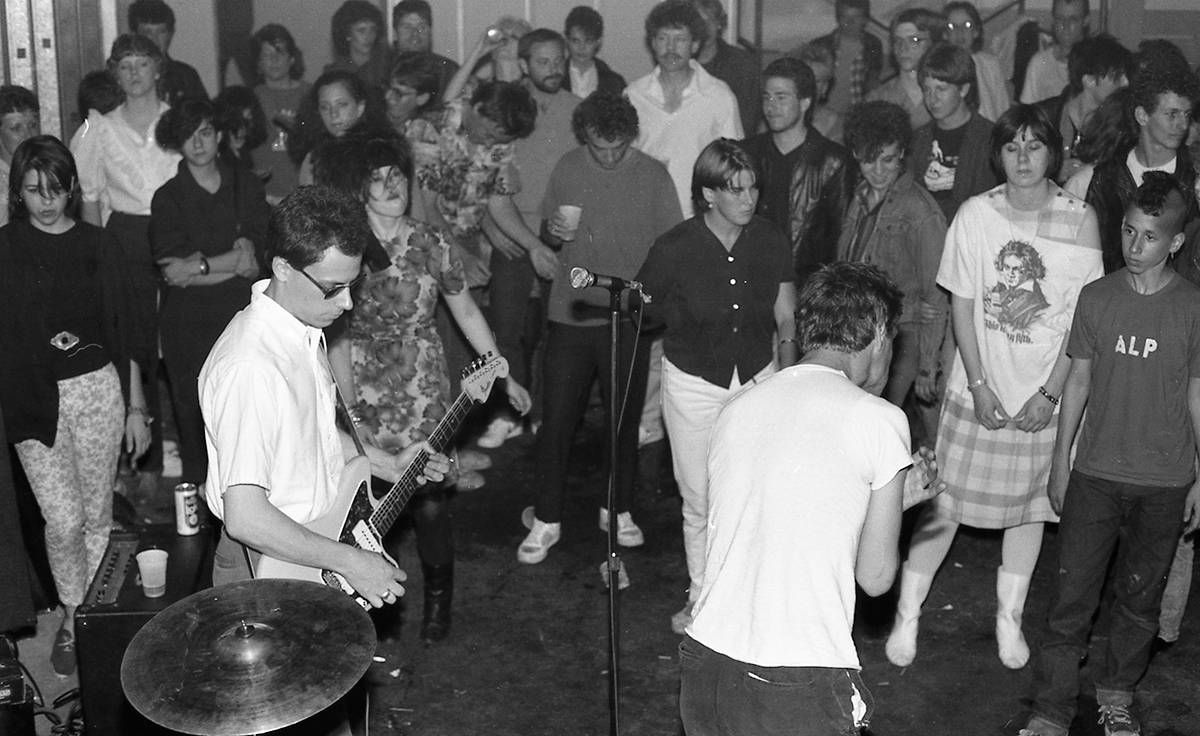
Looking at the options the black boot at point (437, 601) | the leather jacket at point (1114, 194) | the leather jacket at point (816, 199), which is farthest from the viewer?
the leather jacket at point (816, 199)

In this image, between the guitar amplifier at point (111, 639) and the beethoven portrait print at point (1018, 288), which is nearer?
the guitar amplifier at point (111, 639)

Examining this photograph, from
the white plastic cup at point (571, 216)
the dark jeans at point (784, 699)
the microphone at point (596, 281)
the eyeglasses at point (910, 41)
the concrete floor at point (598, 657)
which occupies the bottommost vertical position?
the concrete floor at point (598, 657)

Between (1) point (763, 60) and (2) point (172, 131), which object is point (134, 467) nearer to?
(2) point (172, 131)

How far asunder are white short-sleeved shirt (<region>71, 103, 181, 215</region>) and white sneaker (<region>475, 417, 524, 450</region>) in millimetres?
2163

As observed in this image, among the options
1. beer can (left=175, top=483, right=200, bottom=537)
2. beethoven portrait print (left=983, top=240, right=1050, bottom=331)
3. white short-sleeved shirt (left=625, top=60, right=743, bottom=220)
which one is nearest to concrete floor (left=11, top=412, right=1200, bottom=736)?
beer can (left=175, top=483, right=200, bottom=537)

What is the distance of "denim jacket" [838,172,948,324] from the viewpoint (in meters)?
6.10

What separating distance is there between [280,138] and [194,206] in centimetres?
214

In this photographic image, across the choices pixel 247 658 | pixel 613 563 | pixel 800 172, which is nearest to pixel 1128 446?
pixel 613 563

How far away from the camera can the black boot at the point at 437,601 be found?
223 inches

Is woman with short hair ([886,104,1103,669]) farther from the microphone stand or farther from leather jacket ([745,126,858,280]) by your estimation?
the microphone stand

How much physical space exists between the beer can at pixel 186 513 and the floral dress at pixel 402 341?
78 centimetres

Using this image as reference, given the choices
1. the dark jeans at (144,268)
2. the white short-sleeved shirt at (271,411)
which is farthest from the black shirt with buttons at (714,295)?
the dark jeans at (144,268)

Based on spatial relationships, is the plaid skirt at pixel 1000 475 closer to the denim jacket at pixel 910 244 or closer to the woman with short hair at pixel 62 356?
the denim jacket at pixel 910 244

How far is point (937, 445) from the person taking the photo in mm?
5504
